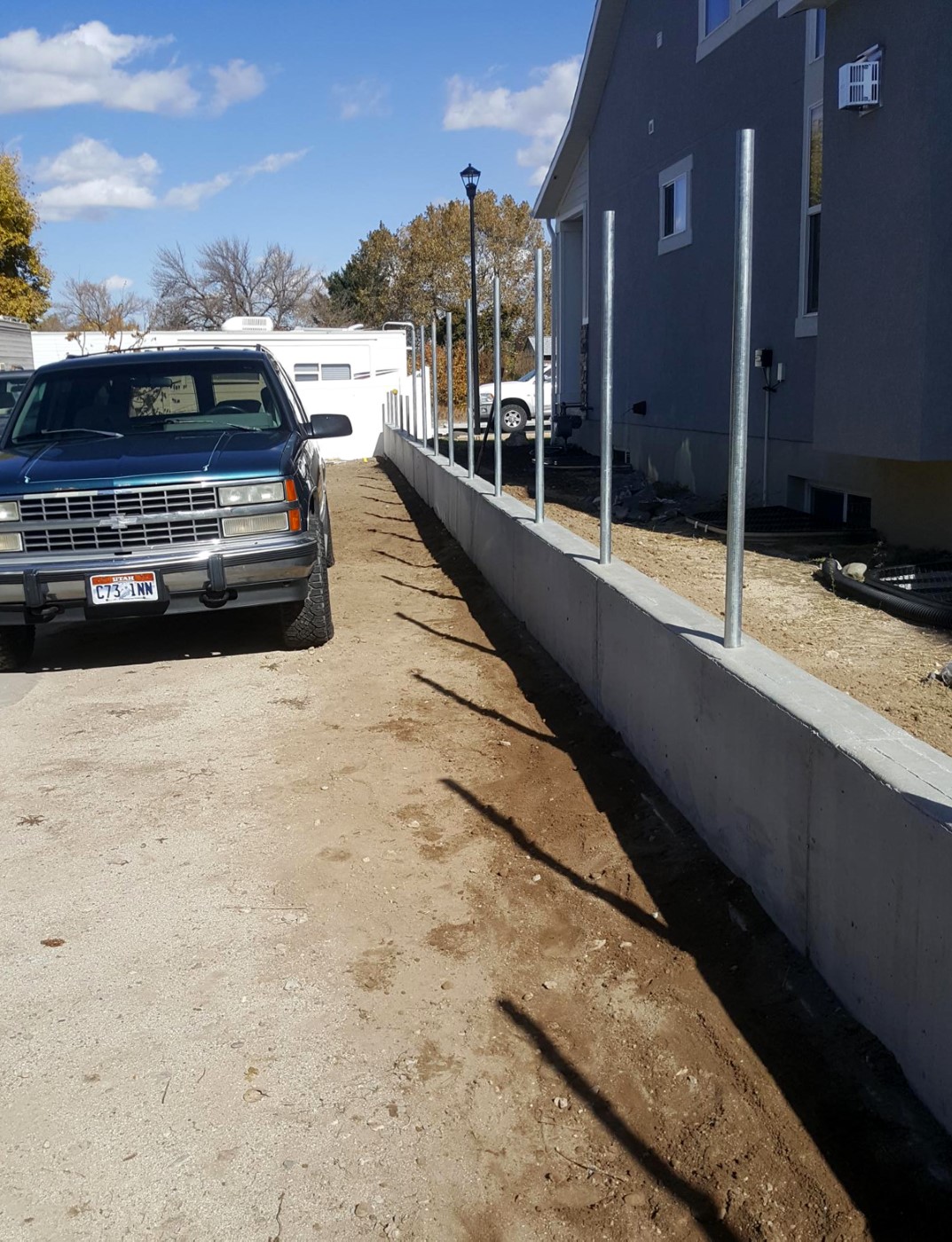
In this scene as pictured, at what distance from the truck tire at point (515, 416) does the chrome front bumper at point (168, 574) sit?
72.1 feet

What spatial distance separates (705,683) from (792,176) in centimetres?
869

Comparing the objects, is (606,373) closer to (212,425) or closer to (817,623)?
(817,623)

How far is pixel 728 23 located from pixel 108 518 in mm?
9631

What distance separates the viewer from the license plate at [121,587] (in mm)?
7172

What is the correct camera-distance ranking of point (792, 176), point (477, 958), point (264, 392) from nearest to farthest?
point (477, 958) → point (264, 392) → point (792, 176)

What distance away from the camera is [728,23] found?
1312 centimetres

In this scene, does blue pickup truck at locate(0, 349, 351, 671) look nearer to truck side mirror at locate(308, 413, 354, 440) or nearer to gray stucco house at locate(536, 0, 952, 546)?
truck side mirror at locate(308, 413, 354, 440)

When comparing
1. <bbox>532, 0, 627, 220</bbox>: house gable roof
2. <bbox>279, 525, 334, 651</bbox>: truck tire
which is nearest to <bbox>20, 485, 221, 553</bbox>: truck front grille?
<bbox>279, 525, 334, 651</bbox>: truck tire

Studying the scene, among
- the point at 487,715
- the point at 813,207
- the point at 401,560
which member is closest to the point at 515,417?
the point at 401,560

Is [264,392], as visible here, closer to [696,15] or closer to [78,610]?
[78,610]

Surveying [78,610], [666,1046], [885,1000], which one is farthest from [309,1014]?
[78,610]

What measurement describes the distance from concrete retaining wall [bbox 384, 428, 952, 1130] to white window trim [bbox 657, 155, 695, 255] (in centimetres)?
1024

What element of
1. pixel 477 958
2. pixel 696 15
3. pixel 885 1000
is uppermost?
pixel 696 15

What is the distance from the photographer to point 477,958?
3.82m
